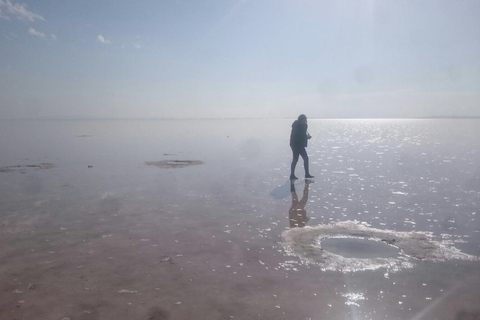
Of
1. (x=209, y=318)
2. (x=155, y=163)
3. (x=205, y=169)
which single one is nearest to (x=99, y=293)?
(x=209, y=318)

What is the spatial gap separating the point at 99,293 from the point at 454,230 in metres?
7.01

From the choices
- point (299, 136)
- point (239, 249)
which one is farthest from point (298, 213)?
point (299, 136)

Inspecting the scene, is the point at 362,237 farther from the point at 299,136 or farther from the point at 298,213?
the point at 299,136

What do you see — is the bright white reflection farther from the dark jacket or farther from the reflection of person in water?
the dark jacket

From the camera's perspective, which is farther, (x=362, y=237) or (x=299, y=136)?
(x=299, y=136)

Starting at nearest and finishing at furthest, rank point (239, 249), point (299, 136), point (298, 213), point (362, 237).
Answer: point (239, 249)
point (362, 237)
point (298, 213)
point (299, 136)

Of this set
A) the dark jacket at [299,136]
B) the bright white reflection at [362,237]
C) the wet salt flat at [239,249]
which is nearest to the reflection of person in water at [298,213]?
the wet salt flat at [239,249]

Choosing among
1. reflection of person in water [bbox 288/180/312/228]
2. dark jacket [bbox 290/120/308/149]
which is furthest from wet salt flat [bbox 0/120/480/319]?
dark jacket [bbox 290/120/308/149]

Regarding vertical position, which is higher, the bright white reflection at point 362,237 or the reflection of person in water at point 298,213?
the bright white reflection at point 362,237

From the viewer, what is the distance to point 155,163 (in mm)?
19016

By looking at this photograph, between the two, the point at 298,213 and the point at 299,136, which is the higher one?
the point at 299,136

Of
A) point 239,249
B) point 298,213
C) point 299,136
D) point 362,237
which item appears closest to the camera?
point 239,249

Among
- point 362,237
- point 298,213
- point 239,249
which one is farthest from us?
point 298,213

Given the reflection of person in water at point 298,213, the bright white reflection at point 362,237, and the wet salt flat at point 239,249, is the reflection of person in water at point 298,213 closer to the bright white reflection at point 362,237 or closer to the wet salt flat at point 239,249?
the wet salt flat at point 239,249
